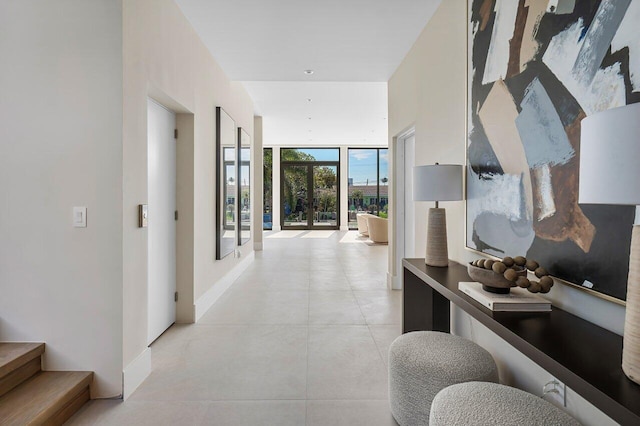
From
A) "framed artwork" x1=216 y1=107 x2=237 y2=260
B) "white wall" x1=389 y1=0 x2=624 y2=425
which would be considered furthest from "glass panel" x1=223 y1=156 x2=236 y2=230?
"white wall" x1=389 y1=0 x2=624 y2=425

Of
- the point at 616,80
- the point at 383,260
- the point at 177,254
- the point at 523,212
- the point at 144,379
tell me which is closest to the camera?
the point at 616,80

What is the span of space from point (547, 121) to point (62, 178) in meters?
2.70

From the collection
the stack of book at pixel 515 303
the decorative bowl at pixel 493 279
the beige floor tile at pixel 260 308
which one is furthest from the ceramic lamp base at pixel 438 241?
the beige floor tile at pixel 260 308

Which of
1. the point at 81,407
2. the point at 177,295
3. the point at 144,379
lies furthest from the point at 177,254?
the point at 81,407

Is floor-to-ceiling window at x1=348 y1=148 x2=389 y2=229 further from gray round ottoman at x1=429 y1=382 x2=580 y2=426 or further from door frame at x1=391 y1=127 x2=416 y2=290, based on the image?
gray round ottoman at x1=429 y1=382 x2=580 y2=426

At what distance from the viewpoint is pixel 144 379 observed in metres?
2.35

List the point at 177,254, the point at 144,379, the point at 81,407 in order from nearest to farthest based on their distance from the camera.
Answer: the point at 81,407 → the point at 144,379 → the point at 177,254

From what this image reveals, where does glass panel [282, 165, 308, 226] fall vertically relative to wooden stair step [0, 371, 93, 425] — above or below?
above

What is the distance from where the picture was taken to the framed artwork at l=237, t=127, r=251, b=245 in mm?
5550

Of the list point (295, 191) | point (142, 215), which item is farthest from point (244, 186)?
point (295, 191)

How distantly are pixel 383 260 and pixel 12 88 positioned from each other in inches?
240

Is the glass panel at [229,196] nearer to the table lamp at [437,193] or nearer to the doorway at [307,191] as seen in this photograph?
the table lamp at [437,193]

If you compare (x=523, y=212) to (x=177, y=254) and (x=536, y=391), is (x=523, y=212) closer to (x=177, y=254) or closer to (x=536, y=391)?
(x=536, y=391)

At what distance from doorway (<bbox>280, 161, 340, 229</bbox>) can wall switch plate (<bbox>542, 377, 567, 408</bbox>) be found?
1151 cm
